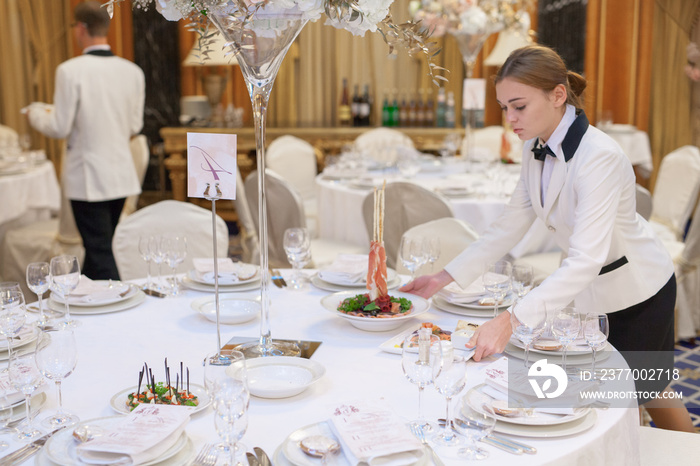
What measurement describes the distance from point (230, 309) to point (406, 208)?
1687mm

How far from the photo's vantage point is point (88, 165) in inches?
171

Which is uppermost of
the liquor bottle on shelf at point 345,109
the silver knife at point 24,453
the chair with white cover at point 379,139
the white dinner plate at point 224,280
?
the liquor bottle on shelf at point 345,109

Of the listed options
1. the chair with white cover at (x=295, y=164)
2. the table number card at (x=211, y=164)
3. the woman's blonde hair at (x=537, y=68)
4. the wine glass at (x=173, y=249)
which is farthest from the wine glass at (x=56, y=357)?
the chair with white cover at (x=295, y=164)

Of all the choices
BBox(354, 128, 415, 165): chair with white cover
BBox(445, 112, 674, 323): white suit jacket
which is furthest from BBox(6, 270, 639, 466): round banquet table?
BBox(354, 128, 415, 165): chair with white cover

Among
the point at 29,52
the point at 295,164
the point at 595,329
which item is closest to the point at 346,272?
the point at 595,329

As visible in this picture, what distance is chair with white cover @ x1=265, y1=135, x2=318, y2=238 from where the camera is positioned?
5.77 m

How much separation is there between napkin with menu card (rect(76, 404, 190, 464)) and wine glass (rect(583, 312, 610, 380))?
0.89 m

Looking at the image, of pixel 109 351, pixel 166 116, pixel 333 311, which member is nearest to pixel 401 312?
pixel 333 311

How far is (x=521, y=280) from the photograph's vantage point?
207 centimetres

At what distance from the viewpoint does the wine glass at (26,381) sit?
140 centimetres

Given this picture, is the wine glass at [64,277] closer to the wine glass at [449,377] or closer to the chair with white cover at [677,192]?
the wine glass at [449,377]

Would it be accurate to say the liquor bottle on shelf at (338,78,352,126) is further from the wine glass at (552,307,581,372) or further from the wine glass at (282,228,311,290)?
the wine glass at (552,307,581,372)

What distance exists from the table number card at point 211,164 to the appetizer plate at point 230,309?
46 centimetres

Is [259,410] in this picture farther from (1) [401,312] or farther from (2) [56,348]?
(1) [401,312]
